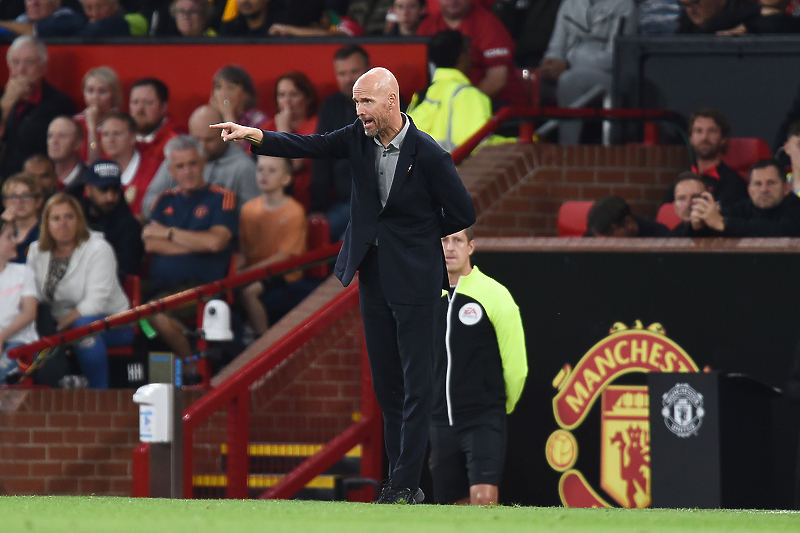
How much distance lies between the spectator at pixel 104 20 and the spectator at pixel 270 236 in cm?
294

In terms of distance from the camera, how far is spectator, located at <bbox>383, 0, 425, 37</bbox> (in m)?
11.4

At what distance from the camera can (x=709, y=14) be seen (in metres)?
10.3

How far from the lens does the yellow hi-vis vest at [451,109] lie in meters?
9.80

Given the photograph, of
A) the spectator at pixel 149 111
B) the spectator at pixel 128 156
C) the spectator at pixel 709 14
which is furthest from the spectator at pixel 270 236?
the spectator at pixel 709 14

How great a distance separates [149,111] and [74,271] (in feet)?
6.78

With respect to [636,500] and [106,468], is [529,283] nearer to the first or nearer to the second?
[636,500]

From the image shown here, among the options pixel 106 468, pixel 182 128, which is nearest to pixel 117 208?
pixel 182 128

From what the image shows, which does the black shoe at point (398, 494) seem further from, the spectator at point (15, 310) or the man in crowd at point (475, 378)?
the spectator at point (15, 310)

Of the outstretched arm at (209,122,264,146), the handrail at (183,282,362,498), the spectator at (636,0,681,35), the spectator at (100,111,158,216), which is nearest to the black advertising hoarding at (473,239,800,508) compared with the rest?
the handrail at (183,282,362,498)

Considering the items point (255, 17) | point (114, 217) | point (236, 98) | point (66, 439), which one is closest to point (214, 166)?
point (236, 98)

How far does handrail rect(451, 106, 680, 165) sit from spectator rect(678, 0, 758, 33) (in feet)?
2.89

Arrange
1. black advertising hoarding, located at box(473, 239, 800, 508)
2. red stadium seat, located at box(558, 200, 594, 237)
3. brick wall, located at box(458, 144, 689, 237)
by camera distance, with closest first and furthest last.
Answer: black advertising hoarding, located at box(473, 239, 800, 508)
red stadium seat, located at box(558, 200, 594, 237)
brick wall, located at box(458, 144, 689, 237)

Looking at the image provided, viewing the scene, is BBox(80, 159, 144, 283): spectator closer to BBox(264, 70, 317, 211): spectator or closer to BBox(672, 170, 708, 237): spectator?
BBox(264, 70, 317, 211): spectator

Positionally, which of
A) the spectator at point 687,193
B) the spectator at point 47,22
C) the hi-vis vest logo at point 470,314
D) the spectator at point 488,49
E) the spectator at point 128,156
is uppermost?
the spectator at point 47,22
